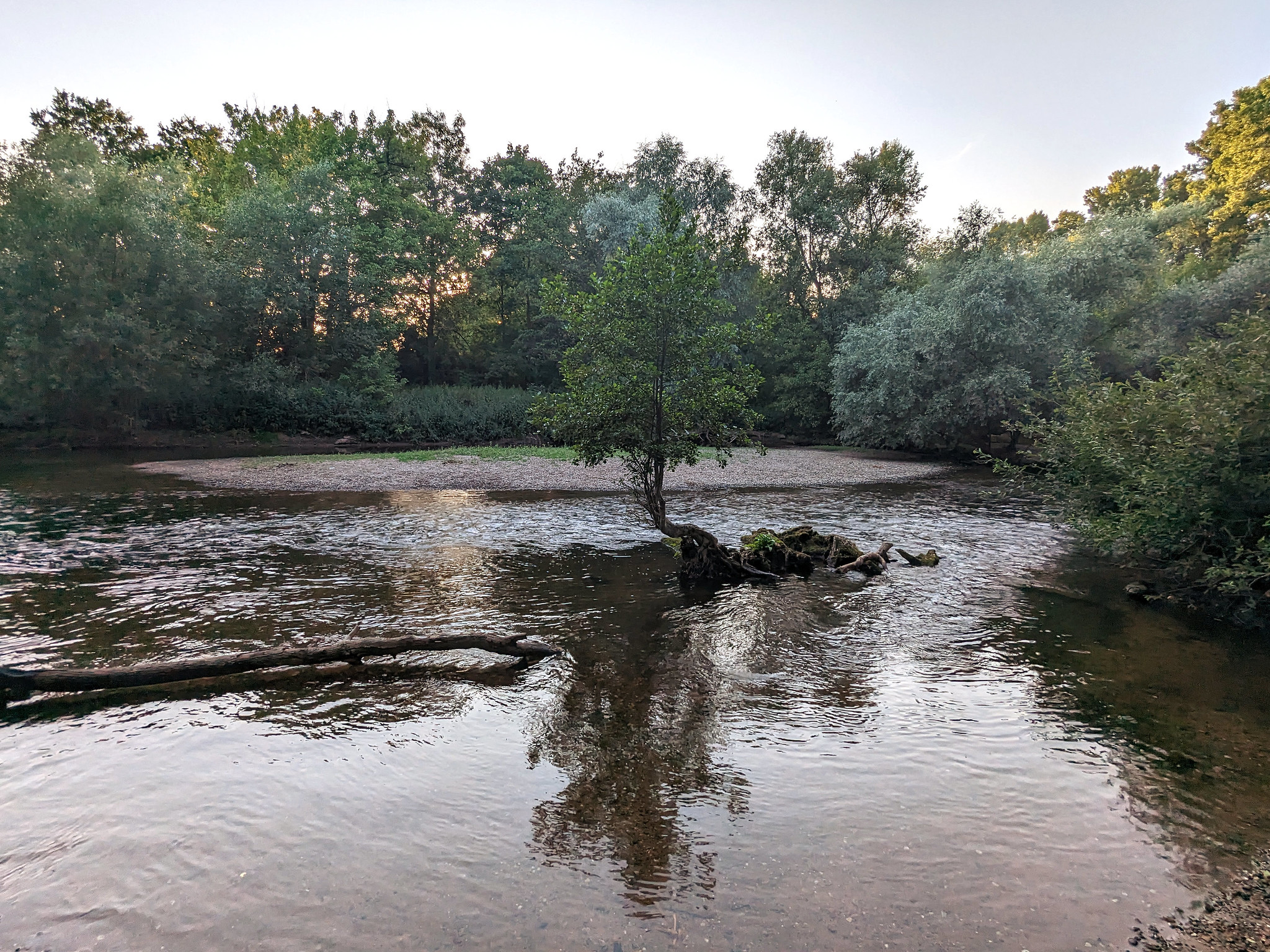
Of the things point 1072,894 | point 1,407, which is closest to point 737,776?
point 1072,894

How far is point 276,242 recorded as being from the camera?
41.1 m

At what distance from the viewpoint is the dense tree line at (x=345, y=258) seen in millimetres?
35656

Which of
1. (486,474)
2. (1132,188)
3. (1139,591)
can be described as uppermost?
(1132,188)

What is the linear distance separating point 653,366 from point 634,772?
9392 mm

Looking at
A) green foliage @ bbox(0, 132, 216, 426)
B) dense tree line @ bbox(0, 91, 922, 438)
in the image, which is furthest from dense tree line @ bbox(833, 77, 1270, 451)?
green foliage @ bbox(0, 132, 216, 426)

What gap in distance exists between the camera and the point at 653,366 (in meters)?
13.8

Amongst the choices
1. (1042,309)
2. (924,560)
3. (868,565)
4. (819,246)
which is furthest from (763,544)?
(819,246)

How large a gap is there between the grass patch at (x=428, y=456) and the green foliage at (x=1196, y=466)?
70.8 ft

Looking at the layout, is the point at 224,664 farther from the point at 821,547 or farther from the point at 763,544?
the point at 821,547

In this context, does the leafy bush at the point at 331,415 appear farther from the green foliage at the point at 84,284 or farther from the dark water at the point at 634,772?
the dark water at the point at 634,772

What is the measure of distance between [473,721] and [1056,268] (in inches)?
1642

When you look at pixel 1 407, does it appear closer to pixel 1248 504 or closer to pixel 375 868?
pixel 375 868

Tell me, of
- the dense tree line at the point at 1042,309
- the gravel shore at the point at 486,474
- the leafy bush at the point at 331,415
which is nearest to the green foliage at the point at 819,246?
the dense tree line at the point at 1042,309

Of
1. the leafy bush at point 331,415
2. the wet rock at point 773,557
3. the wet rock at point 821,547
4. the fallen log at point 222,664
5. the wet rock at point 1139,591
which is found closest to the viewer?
the fallen log at point 222,664
